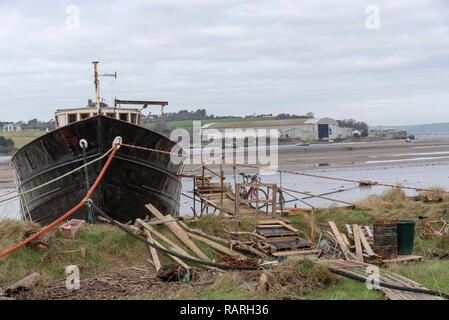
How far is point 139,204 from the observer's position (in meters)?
12.2

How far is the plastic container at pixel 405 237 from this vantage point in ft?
33.1

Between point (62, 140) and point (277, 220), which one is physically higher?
point (62, 140)

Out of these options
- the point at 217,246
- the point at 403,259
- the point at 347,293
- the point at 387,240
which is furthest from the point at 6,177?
the point at 347,293

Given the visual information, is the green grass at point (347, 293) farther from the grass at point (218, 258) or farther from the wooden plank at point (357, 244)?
the wooden plank at point (357, 244)

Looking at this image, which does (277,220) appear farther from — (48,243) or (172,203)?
(48,243)

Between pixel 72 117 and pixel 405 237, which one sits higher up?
pixel 72 117

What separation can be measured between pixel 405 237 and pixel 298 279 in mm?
4744

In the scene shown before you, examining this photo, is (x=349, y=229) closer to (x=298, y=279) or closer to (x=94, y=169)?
(x=298, y=279)

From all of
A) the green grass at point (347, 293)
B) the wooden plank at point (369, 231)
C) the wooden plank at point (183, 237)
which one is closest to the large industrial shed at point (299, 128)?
the wooden plank at point (369, 231)

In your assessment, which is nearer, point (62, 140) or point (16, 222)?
point (16, 222)

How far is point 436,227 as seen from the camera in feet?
40.0

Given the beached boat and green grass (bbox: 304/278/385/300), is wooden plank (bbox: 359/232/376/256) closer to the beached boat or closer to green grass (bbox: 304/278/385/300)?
green grass (bbox: 304/278/385/300)
